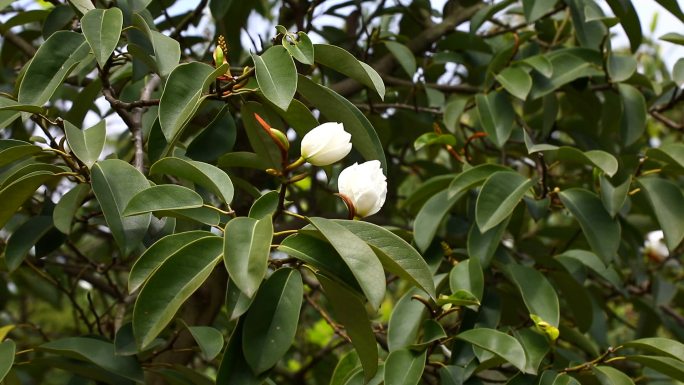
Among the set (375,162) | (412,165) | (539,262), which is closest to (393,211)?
(412,165)

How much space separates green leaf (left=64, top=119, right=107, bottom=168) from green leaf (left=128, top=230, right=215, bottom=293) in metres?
0.18

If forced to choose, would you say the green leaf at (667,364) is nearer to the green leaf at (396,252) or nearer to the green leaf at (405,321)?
the green leaf at (405,321)

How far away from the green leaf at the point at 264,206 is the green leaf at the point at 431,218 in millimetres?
428

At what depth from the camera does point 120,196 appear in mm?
1059

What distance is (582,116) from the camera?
6.48 feet

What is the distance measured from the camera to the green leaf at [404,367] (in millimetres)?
1166

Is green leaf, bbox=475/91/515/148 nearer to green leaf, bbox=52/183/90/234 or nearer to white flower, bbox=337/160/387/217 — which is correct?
white flower, bbox=337/160/387/217

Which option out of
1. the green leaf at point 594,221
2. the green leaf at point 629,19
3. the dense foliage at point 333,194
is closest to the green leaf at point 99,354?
the dense foliage at point 333,194

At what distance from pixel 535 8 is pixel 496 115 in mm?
219

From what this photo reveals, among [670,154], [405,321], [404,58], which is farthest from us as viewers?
[404,58]

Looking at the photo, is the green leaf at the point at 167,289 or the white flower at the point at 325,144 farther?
the white flower at the point at 325,144

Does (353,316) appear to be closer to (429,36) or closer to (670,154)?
(670,154)

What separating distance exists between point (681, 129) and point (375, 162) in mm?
1053

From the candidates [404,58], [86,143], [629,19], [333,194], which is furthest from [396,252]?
[629,19]
